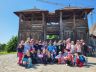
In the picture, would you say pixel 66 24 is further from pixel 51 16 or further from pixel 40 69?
pixel 40 69

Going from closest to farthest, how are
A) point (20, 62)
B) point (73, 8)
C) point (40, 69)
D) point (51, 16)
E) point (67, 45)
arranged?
1. point (40, 69)
2. point (20, 62)
3. point (67, 45)
4. point (73, 8)
5. point (51, 16)

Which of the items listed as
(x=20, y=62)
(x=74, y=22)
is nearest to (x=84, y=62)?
(x=20, y=62)

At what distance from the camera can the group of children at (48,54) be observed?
620 inches

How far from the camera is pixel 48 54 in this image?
16594 millimetres

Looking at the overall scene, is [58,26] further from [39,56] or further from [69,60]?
[69,60]

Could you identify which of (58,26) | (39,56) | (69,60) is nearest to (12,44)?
(58,26)

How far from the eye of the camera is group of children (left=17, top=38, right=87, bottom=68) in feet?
51.6

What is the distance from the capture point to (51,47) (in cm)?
1698

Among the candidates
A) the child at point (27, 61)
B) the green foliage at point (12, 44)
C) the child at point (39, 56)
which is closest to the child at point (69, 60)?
the child at point (39, 56)

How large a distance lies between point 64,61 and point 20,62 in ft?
10.8

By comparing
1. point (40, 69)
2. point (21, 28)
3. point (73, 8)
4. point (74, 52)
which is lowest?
point (40, 69)

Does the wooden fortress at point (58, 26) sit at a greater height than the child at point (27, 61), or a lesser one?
greater

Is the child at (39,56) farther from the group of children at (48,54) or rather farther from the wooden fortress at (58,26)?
the wooden fortress at (58,26)

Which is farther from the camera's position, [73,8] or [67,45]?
[73,8]
